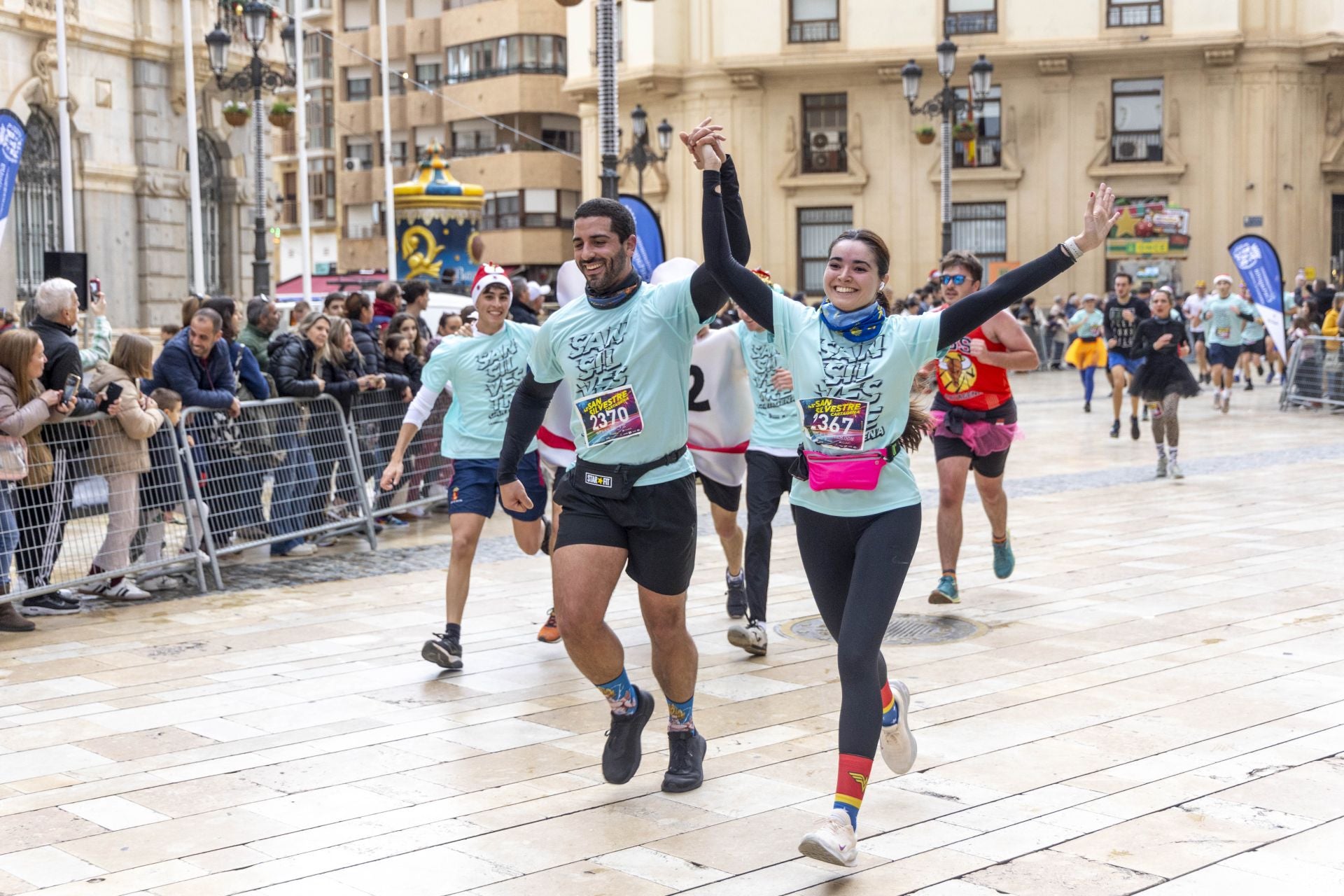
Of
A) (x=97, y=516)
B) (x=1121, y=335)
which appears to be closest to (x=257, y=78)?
(x=1121, y=335)

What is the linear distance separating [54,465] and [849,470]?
5447 millimetres

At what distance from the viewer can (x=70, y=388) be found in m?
8.60

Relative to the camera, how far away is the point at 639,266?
11.5 metres

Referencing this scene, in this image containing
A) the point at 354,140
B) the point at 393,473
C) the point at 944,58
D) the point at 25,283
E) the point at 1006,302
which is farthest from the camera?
the point at 354,140

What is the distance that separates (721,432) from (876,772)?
2730 millimetres

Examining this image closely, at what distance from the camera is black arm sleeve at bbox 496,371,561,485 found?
5.59m

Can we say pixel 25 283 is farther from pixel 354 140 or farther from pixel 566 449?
pixel 354 140

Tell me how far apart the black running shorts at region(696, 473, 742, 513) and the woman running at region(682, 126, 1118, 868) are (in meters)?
2.94

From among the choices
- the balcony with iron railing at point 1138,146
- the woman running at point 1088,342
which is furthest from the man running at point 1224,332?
the balcony with iron railing at point 1138,146

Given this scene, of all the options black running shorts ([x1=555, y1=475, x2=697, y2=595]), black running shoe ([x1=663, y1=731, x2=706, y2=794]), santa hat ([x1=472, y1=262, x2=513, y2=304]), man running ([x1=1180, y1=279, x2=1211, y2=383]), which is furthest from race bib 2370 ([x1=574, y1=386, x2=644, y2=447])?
man running ([x1=1180, y1=279, x2=1211, y2=383])

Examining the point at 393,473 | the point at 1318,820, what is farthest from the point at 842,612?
the point at 393,473

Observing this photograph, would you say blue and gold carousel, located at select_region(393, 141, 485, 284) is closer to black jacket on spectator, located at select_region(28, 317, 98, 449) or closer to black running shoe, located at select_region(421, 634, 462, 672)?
black jacket on spectator, located at select_region(28, 317, 98, 449)

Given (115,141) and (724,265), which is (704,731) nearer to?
(724,265)

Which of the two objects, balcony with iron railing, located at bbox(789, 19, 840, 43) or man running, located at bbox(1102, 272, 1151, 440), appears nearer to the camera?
man running, located at bbox(1102, 272, 1151, 440)
